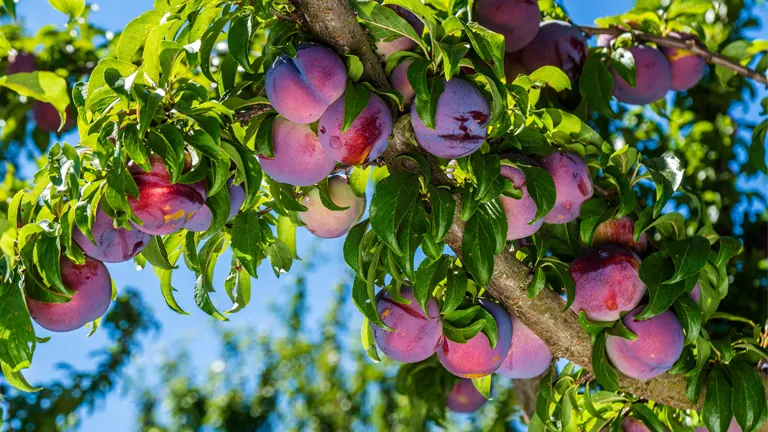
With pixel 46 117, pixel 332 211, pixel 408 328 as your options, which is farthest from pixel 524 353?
pixel 46 117

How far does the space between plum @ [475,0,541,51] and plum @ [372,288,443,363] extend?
46 centimetres

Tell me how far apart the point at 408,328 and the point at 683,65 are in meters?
0.79

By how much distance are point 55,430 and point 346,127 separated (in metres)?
1.58

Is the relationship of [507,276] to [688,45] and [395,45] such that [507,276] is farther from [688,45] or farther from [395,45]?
[688,45]

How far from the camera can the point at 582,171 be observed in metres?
1.01

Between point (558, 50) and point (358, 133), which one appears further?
point (558, 50)

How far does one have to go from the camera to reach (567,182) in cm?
98

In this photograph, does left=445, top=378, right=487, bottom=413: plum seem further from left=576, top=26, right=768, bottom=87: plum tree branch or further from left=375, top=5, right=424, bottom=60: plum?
left=375, top=5, right=424, bottom=60: plum

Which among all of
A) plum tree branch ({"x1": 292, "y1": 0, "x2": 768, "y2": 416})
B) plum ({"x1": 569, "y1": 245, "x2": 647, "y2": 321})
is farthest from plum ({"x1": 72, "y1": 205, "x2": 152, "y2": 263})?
plum ({"x1": 569, "y1": 245, "x2": 647, "y2": 321})

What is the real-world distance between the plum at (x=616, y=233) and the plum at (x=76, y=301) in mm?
659

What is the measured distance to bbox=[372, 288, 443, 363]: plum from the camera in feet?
3.22

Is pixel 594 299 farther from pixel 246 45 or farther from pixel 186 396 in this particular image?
pixel 186 396

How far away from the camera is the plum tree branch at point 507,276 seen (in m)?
0.85

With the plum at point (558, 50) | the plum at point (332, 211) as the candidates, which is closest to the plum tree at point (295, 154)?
the plum at point (332, 211)
